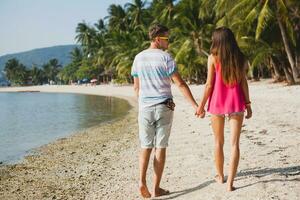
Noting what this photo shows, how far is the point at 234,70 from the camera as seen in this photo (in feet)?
15.9

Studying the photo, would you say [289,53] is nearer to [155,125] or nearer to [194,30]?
[194,30]

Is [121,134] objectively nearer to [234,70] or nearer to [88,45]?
[234,70]

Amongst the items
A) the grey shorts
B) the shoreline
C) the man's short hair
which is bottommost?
the shoreline

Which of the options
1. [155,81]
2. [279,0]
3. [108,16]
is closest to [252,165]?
[155,81]

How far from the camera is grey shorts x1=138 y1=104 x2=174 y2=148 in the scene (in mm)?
4977

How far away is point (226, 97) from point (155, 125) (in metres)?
0.87

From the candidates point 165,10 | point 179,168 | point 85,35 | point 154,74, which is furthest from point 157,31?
point 85,35

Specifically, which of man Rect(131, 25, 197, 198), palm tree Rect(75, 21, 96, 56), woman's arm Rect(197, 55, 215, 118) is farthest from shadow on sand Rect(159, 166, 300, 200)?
palm tree Rect(75, 21, 96, 56)

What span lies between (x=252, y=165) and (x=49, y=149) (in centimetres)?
767

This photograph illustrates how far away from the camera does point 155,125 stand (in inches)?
200

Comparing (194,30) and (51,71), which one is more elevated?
(194,30)

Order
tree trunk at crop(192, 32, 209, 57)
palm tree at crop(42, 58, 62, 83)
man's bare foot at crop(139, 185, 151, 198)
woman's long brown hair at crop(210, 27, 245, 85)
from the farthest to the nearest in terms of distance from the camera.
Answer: palm tree at crop(42, 58, 62, 83), tree trunk at crop(192, 32, 209, 57), man's bare foot at crop(139, 185, 151, 198), woman's long brown hair at crop(210, 27, 245, 85)

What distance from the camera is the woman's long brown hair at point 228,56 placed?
483cm

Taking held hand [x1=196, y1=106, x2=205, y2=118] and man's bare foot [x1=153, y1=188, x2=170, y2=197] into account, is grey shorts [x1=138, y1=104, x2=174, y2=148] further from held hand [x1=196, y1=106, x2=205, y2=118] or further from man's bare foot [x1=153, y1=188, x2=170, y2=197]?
man's bare foot [x1=153, y1=188, x2=170, y2=197]
